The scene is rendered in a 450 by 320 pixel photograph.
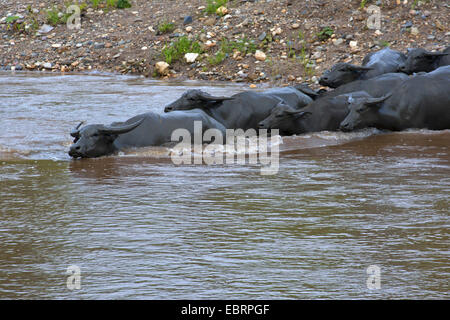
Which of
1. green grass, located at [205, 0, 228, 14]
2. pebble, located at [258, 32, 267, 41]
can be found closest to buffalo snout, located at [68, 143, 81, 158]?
pebble, located at [258, 32, 267, 41]

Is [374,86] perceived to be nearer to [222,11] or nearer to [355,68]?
[355,68]

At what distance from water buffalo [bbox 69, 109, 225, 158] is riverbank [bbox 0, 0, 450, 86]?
15.8 ft

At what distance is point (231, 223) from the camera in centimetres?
504

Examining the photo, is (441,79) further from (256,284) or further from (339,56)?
(256,284)

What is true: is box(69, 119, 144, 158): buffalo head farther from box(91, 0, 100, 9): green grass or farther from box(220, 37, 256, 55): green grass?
box(91, 0, 100, 9): green grass

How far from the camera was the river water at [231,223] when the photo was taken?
13.0ft

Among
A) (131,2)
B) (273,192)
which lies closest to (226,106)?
(273,192)

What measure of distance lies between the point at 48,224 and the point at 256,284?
1817 mm

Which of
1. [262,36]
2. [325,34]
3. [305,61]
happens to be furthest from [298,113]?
[262,36]

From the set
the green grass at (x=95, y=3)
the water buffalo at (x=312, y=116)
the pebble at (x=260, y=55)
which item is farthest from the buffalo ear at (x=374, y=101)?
the green grass at (x=95, y=3)

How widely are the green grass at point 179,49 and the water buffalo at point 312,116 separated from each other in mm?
5939

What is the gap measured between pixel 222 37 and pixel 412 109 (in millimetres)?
6562

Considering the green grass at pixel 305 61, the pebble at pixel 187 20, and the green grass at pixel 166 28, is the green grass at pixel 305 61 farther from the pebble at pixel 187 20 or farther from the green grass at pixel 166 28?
the green grass at pixel 166 28

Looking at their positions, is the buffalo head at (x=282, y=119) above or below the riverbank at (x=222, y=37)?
below
